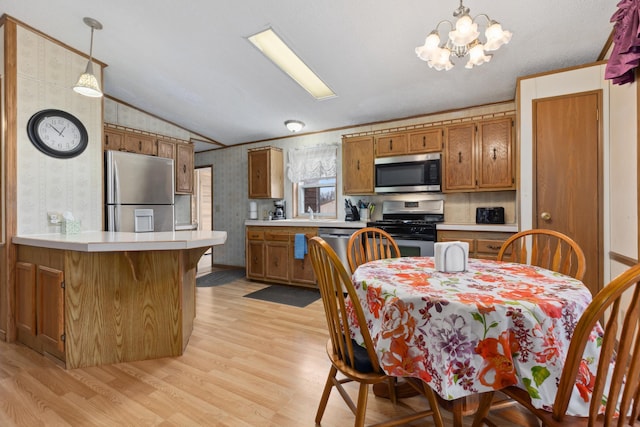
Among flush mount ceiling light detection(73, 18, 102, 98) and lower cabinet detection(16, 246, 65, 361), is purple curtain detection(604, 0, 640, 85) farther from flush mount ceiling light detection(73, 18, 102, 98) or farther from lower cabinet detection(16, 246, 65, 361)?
lower cabinet detection(16, 246, 65, 361)

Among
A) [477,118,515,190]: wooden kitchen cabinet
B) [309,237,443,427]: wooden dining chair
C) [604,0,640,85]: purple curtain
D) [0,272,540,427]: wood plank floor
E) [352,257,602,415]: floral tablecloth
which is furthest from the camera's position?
[477,118,515,190]: wooden kitchen cabinet

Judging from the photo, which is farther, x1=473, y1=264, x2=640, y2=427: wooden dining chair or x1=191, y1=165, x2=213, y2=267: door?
x1=191, y1=165, x2=213, y2=267: door

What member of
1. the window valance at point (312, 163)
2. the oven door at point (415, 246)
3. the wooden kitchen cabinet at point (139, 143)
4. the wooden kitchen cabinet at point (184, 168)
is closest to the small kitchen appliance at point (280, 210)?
the window valance at point (312, 163)

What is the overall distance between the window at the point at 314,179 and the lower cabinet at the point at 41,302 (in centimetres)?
326

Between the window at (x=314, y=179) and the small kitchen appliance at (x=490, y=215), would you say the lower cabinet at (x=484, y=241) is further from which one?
the window at (x=314, y=179)

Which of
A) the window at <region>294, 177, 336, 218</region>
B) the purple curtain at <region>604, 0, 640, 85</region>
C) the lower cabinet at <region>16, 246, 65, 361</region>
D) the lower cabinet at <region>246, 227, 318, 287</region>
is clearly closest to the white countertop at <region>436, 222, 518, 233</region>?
the purple curtain at <region>604, 0, 640, 85</region>

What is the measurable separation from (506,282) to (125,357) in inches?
94.9

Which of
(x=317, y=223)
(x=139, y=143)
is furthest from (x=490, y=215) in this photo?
(x=139, y=143)

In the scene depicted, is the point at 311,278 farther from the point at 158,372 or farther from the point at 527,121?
the point at 527,121

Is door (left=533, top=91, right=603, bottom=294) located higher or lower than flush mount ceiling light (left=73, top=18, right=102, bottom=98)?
lower

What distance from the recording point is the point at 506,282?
126 cm

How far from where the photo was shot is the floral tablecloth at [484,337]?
0.96m

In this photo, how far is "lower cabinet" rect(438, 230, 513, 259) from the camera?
9.95 ft

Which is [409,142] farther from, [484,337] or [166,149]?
[166,149]
